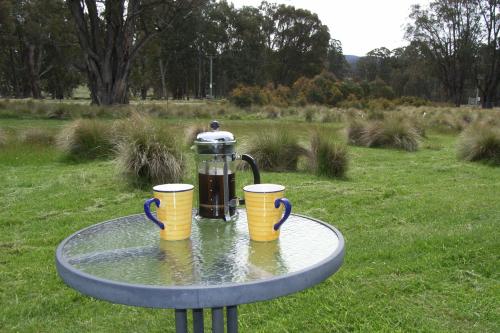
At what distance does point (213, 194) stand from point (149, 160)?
377cm

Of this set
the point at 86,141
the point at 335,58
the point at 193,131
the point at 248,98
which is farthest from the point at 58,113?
the point at 335,58

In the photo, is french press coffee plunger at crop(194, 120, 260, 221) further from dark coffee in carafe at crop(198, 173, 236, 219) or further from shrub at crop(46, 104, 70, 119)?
shrub at crop(46, 104, 70, 119)

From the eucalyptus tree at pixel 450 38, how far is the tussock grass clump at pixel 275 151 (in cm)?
3082

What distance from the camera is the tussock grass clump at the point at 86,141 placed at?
7105mm

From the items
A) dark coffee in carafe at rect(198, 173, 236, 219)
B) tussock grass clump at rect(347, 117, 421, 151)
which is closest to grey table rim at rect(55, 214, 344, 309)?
dark coffee in carafe at rect(198, 173, 236, 219)

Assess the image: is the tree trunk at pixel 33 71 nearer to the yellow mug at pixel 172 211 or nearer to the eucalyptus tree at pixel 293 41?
the eucalyptus tree at pixel 293 41

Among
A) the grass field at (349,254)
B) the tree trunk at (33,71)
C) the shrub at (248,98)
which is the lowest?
the grass field at (349,254)

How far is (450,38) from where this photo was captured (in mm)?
35031

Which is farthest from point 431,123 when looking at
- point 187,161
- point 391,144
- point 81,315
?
point 81,315

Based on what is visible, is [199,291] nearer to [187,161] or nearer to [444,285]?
[444,285]

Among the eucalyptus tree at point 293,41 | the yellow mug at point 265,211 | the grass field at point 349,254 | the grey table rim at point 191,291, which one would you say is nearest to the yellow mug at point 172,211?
the yellow mug at point 265,211

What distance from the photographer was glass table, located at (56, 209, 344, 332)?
1039mm

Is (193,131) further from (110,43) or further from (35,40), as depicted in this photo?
(35,40)

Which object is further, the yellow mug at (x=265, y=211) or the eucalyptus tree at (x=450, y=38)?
the eucalyptus tree at (x=450, y=38)
